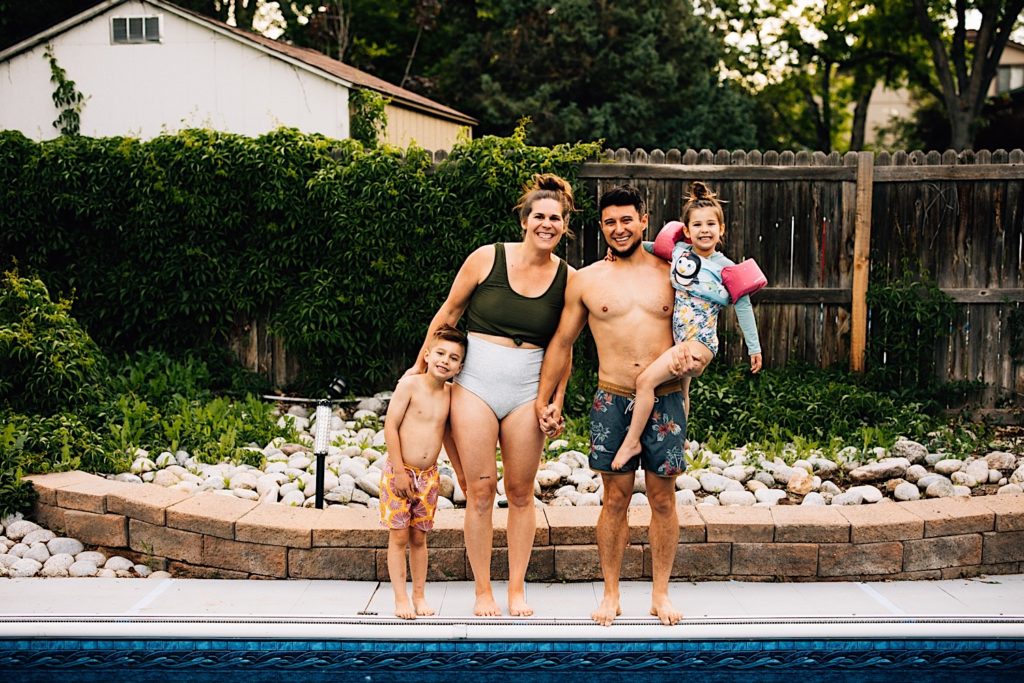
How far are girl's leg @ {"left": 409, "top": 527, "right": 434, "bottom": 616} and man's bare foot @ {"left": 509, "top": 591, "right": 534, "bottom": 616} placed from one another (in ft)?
1.03

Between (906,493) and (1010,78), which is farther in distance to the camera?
(1010,78)

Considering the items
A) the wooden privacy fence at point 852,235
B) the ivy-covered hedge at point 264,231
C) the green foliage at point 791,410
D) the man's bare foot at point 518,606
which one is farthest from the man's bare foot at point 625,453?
the wooden privacy fence at point 852,235

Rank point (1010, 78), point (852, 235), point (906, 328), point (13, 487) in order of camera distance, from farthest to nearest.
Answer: point (1010, 78), point (852, 235), point (906, 328), point (13, 487)

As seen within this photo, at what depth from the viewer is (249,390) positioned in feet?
22.9

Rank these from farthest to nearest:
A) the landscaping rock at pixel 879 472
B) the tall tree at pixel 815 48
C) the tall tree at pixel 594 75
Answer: the tall tree at pixel 815 48, the tall tree at pixel 594 75, the landscaping rock at pixel 879 472

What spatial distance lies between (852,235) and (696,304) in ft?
12.6

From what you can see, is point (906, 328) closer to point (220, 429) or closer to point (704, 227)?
point (704, 227)

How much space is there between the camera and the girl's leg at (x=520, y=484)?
368 cm

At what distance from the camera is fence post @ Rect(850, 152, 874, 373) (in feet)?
22.4

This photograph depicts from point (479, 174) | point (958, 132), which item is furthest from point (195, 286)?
point (958, 132)

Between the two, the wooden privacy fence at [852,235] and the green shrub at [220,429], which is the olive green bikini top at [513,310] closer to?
the green shrub at [220,429]

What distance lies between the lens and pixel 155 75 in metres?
13.0

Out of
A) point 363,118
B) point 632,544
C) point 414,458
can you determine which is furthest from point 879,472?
point 363,118

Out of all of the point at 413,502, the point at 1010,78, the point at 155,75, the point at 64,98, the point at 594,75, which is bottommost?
the point at 413,502
